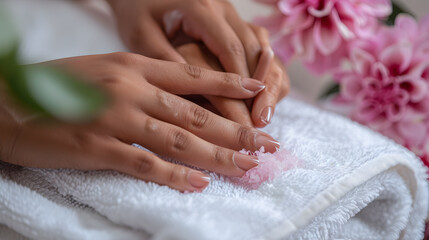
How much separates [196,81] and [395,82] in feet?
1.13

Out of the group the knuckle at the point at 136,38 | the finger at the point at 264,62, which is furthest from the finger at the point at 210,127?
the knuckle at the point at 136,38

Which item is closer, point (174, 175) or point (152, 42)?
point (174, 175)

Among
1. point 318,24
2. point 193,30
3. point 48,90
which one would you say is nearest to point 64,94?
point 48,90

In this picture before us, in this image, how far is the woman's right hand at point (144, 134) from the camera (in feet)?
1.14

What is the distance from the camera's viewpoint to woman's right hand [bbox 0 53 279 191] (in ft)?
1.14

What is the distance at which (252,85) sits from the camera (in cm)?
45

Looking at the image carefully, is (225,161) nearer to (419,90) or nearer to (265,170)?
(265,170)

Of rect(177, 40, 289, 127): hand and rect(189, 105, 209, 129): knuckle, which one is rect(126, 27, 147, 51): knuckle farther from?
rect(189, 105, 209, 129): knuckle

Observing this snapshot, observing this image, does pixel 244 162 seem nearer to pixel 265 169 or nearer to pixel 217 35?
pixel 265 169

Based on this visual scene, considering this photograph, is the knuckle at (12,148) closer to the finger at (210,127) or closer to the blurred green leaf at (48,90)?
the finger at (210,127)

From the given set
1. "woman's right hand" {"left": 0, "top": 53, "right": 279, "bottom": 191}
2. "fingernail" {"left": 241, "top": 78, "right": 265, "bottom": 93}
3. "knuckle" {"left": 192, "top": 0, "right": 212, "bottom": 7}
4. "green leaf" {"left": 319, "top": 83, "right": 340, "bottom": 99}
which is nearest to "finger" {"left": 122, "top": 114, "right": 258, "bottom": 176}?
"woman's right hand" {"left": 0, "top": 53, "right": 279, "bottom": 191}

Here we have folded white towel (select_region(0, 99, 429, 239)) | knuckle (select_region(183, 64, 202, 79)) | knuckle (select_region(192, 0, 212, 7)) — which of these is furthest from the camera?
knuckle (select_region(192, 0, 212, 7))

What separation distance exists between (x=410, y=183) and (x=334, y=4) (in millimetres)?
293

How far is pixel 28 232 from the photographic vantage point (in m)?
0.33
